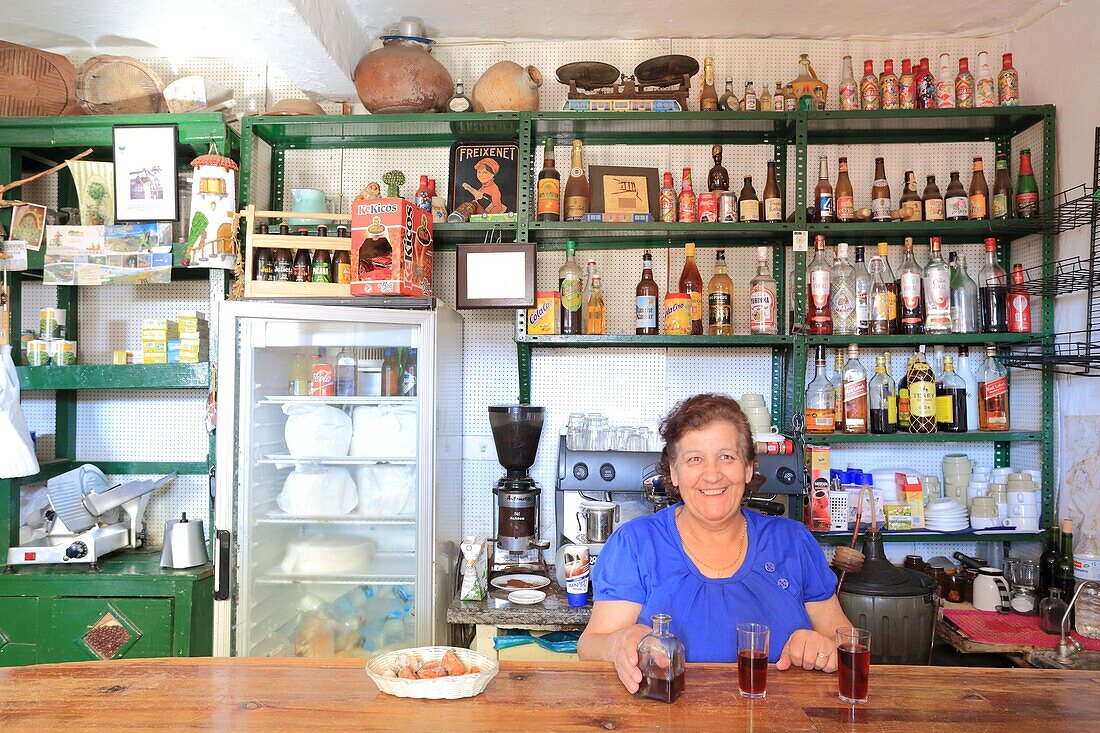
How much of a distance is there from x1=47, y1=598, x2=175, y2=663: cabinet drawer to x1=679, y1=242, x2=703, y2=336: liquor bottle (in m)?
2.32

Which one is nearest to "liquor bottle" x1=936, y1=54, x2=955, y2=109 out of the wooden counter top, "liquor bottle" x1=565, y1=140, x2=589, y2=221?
"liquor bottle" x1=565, y1=140, x2=589, y2=221

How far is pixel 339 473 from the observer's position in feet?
10.0

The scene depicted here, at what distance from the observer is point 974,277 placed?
338cm

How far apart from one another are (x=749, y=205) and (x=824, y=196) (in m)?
0.32

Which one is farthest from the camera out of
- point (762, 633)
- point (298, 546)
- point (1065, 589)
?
point (298, 546)

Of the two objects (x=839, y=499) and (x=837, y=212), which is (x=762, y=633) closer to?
(x=839, y=499)

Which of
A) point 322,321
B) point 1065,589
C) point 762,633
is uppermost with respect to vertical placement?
point 322,321

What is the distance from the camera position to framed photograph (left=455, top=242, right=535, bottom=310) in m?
3.08

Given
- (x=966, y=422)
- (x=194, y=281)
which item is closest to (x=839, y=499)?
(x=966, y=422)

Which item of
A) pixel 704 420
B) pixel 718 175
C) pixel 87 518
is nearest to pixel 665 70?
pixel 718 175

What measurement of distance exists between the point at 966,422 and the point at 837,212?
1015 millimetres

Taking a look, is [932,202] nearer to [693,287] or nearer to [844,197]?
[844,197]

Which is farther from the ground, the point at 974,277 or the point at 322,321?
the point at 974,277

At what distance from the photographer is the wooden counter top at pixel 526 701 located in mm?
1364
